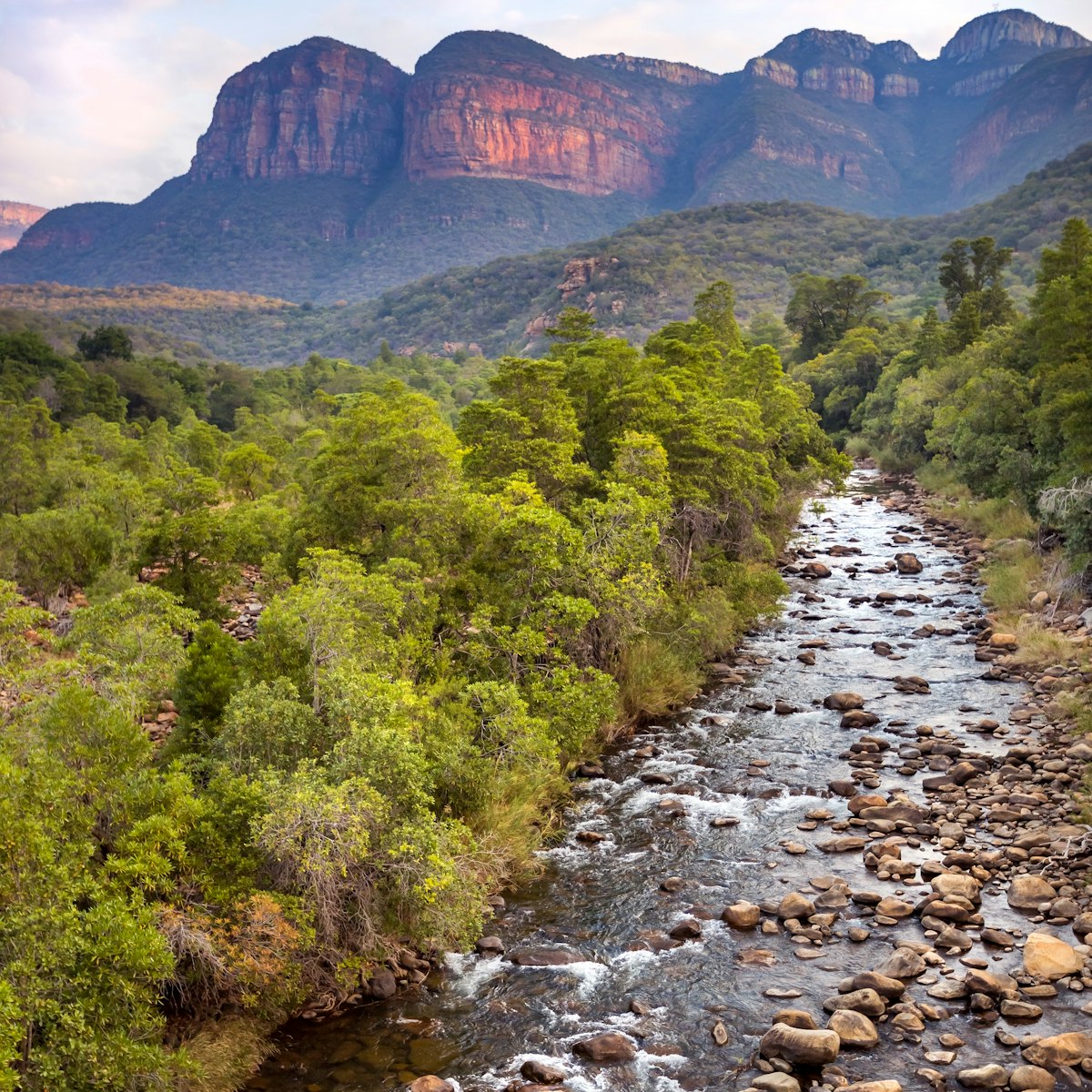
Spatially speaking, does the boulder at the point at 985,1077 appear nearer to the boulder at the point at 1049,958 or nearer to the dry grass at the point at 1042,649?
the boulder at the point at 1049,958

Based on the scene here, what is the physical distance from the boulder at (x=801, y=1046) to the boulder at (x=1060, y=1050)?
2231 mm

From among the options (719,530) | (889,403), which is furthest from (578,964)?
(889,403)

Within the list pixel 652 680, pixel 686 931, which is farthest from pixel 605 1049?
pixel 652 680

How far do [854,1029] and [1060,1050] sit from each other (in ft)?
7.66

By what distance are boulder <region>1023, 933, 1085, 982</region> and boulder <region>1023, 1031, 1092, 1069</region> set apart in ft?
4.43

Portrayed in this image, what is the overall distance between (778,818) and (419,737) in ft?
24.5

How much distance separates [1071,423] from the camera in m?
25.2

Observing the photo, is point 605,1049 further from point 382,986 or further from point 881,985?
point 881,985

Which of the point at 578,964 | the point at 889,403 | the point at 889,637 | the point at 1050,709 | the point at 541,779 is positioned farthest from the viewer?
the point at 889,403

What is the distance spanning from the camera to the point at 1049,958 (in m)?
12.6

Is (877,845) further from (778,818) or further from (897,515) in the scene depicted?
(897,515)

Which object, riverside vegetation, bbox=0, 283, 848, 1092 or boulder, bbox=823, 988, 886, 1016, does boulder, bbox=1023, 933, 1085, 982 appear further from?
riverside vegetation, bbox=0, 283, 848, 1092

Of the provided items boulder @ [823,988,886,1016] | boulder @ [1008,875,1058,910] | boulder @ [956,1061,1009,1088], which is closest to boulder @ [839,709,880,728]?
boulder @ [1008,875,1058,910]

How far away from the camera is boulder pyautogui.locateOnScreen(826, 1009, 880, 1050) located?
11.4m
